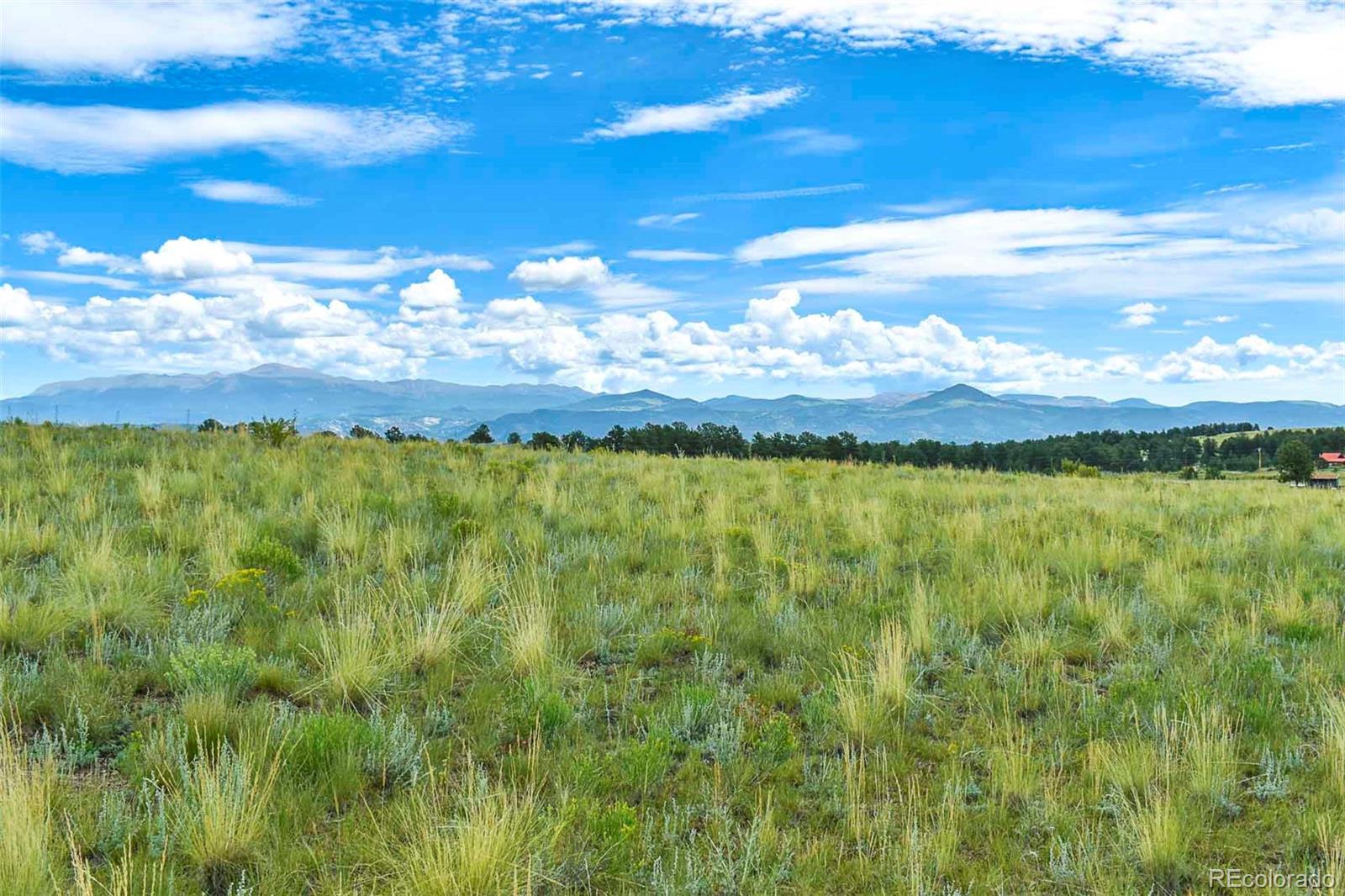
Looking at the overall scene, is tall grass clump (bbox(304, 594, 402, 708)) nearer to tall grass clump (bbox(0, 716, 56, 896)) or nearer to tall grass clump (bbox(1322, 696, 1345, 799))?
tall grass clump (bbox(0, 716, 56, 896))

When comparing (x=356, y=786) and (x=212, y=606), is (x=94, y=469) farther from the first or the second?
(x=356, y=786)

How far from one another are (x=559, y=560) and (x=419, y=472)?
707 centimetres

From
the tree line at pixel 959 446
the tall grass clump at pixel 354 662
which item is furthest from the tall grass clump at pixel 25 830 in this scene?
the tree line at pixel 959 446

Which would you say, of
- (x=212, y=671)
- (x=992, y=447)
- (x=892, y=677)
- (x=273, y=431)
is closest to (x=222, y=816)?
(x=212, y=671)

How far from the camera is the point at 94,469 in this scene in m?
12.0

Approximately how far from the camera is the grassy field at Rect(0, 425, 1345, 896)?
370cm

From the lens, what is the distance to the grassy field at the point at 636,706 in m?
3.70

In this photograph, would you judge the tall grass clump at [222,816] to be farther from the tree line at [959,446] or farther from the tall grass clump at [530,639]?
the tree line at [959,446]

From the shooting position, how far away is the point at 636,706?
5.29 meters

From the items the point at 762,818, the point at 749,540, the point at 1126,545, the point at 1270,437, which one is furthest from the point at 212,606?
the point at 1270,437

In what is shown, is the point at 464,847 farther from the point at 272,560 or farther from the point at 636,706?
the point at 272,560
